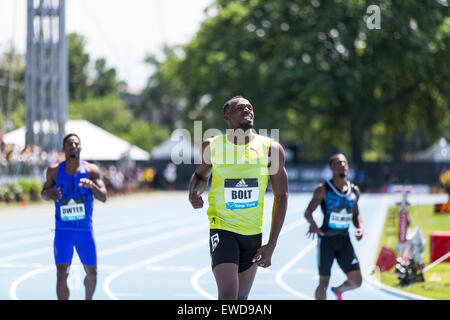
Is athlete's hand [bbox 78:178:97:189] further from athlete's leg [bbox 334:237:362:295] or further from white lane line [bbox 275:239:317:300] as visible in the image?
white lane line [bbox 275:239:317:300]

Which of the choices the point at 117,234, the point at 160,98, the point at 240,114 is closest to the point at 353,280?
the point at 240,114

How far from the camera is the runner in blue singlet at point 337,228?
858cm

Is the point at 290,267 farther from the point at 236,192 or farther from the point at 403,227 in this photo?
the point at 236,192

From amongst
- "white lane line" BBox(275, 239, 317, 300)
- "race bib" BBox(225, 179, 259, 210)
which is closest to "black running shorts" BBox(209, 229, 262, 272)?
"race bib" BBox(225, 179, 259, 210)

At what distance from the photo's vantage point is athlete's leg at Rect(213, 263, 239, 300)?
560 cm

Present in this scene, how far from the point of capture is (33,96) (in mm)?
38438

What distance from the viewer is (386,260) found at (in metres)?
13.1

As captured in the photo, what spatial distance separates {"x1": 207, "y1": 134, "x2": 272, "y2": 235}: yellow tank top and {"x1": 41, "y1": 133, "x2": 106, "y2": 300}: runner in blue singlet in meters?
2.55

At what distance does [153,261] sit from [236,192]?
9563mm

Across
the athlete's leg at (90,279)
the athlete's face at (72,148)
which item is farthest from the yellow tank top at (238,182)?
the athlete's leg at (90,279)

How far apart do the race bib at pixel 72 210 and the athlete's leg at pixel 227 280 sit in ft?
8.75

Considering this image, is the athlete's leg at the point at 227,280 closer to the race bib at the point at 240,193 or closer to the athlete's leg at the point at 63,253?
the race bib at the point at 240,193
